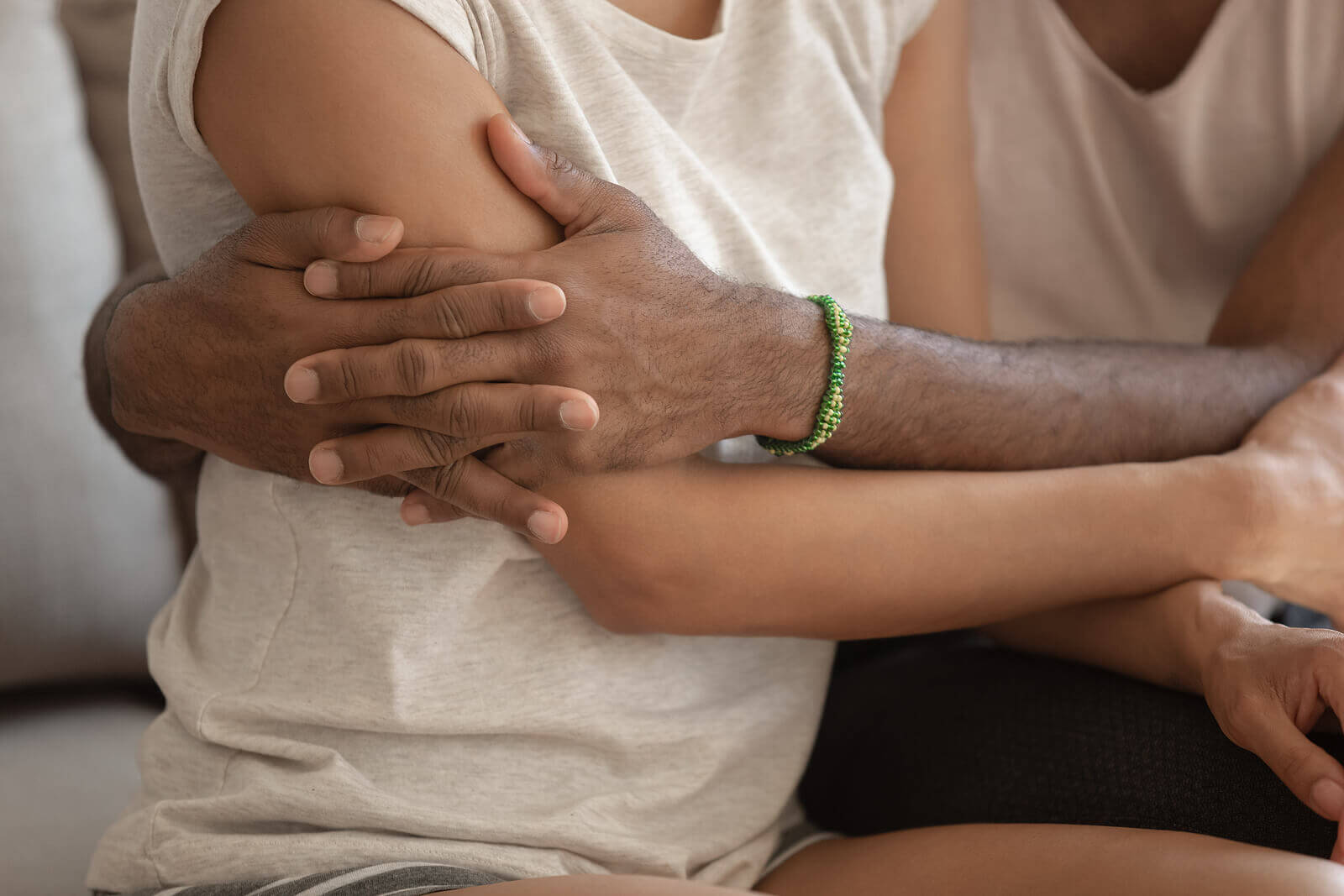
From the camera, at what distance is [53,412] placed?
134 cm

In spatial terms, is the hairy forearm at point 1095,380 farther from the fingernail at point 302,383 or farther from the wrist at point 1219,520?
the fingernail at point 302,383

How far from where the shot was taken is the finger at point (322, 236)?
721 millimetres

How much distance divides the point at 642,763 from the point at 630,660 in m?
0.10

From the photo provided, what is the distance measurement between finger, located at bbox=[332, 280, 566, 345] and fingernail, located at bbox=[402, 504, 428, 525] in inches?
5.6

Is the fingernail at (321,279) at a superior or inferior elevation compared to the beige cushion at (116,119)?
superior

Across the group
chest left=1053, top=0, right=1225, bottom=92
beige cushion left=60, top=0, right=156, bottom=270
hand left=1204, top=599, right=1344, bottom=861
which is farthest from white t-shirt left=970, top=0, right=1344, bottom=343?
beige cushion left=60, top=0, right=156, bottom=270

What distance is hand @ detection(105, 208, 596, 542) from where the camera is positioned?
0.73 m

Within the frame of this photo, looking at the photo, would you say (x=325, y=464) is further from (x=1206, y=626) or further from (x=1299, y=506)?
(x=1299, y=506)

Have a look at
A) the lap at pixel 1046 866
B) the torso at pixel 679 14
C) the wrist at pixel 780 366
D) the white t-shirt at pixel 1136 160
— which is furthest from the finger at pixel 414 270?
the white t-shirt at pixel 1136 160

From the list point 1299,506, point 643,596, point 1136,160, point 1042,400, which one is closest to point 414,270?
point 643,596

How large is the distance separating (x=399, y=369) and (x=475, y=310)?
67 millimetres

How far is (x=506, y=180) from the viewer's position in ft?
2.54

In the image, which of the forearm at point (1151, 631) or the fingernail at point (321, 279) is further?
the forearm at point (1151, 631)

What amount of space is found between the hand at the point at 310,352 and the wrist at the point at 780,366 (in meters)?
0.16
